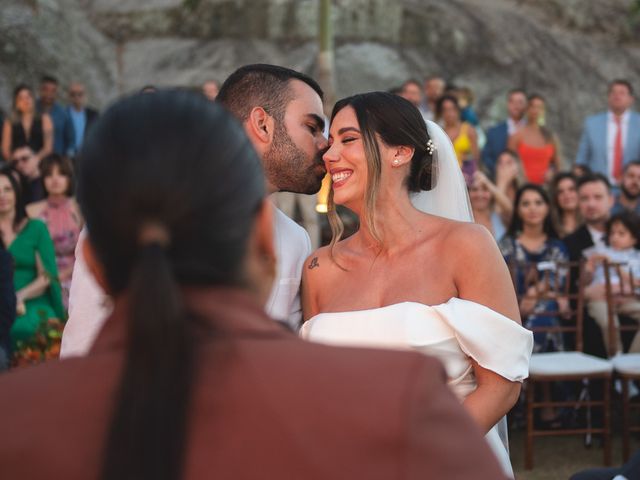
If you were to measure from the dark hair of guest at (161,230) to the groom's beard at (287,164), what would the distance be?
7.11 ft

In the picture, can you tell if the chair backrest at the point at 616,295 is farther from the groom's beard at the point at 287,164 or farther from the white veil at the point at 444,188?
the groom's beard at the point at 287,164

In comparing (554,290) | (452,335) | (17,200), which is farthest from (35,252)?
(452,335)

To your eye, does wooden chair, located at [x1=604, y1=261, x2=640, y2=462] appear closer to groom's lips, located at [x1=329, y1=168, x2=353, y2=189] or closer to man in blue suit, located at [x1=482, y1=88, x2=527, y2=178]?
man in blue suit, located at [x1=482, y1=88, x2=527, y2=178]

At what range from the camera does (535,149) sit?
11.1m

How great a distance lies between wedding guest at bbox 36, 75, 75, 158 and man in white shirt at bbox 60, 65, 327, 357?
27.9ft

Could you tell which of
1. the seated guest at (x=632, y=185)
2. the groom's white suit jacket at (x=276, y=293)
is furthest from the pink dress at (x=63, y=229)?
the groom's white suit jacket at (x=276, y=293)

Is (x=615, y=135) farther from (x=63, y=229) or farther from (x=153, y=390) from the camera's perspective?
(x=153, y=390)

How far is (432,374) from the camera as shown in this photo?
138 centimetres

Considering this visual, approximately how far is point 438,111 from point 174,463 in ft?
31.8

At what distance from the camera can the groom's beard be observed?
370 cm

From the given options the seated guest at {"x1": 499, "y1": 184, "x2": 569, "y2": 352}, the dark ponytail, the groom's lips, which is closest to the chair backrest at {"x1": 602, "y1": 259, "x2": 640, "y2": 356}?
the seated guest at {"x1": 499, "y1": 184, "x2": 569, "y2": 352}

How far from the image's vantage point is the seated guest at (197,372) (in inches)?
51.5

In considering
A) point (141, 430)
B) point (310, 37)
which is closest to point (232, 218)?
point (141, 430)

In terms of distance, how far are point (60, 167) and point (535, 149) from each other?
5.09 metres
